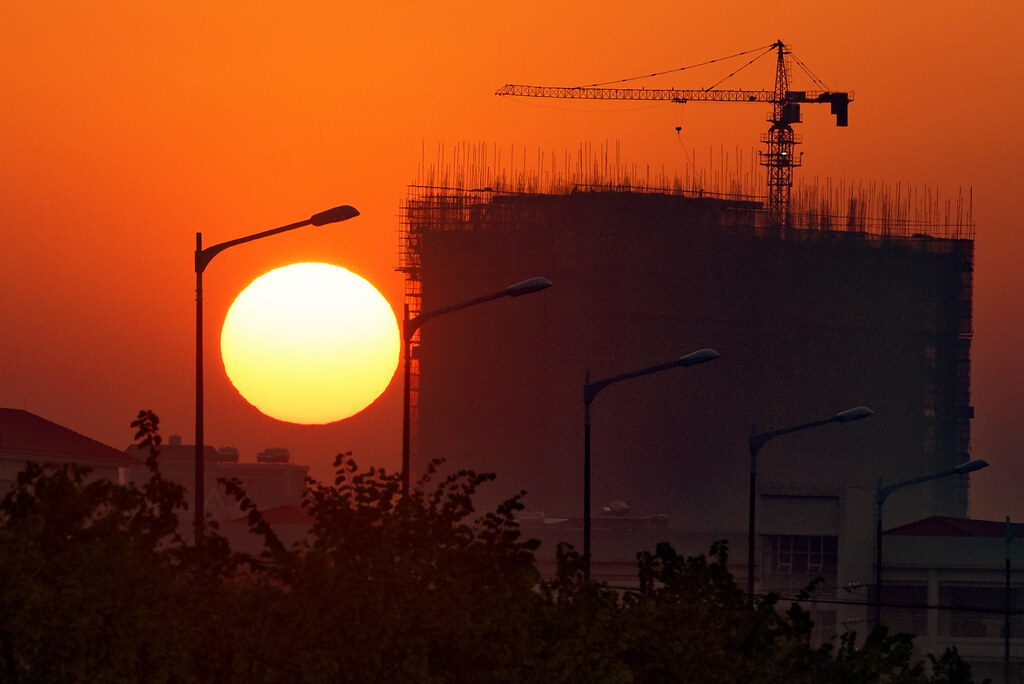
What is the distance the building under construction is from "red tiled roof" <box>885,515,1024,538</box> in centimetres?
4219

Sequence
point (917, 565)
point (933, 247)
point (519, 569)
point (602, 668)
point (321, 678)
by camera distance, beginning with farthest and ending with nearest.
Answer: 1. point (933, 247)
2. point (917, 565)
3. point (519, 569)
4. point (602, 668)
5. point (321, 678)

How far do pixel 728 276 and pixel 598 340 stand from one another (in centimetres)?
1427

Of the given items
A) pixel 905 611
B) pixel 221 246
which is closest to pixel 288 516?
pixel 905 611

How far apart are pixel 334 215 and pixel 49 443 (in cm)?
7276

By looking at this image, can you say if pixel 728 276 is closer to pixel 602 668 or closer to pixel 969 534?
pixel 969 534

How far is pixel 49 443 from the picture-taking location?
96.5 m

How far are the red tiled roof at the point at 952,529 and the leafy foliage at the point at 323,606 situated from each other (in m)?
95.7

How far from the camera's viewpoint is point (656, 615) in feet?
74.7

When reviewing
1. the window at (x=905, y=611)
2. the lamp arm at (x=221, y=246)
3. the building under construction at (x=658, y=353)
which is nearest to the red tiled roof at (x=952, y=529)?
the window at (x=905, y=611)

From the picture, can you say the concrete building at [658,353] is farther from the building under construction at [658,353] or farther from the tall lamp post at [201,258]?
the tall lamp post at [201,258]

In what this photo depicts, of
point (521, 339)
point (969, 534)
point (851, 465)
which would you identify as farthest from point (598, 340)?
point (969, 534)

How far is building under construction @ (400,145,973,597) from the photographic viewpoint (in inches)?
6860

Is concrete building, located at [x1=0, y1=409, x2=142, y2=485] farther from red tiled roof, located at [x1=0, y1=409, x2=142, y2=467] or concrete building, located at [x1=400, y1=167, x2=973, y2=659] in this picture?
concrete building, located at [x1=400, y1=167, x2=973, y2=659]

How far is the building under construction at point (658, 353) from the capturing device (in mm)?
174250
